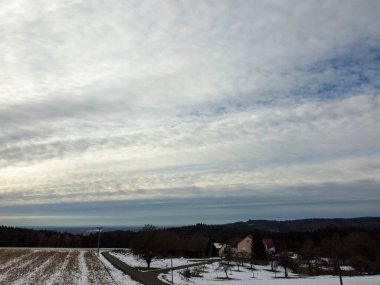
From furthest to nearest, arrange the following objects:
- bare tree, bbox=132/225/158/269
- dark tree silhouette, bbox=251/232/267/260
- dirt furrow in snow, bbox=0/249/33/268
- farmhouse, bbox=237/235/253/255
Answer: farmhouse, bbox=237/235/253/255 < dark tree silhouette, bbox=251/232/267/260 < bare tree, bbox=132/225/158/269 < dirt furrow in snow, bbox=0/249/33/268

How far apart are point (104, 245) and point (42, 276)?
366 feet

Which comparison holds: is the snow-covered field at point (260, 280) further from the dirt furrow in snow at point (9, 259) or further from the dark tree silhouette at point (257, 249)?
the dark tree silhouette at point (257, 249)

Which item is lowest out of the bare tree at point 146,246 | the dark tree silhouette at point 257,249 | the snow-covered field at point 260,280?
the snow-covered field at point 260,280

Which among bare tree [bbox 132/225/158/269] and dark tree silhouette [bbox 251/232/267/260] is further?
dark tree silhouette [bbox 251/232/267/260]

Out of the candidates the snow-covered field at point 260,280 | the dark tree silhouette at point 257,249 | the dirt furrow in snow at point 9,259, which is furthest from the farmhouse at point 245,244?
the dirt furrow in snow at point 9,259

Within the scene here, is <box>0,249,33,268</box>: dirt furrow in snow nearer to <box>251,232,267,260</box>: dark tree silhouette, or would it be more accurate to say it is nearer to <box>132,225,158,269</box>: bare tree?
<box>132,225,158,269</box>: bare tree

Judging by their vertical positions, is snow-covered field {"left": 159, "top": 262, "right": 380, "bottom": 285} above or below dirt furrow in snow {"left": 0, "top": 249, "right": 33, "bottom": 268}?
below

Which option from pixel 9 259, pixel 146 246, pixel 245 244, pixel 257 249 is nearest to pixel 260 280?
pixel 146 246

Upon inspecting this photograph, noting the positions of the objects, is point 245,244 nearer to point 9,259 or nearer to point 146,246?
point 146,246

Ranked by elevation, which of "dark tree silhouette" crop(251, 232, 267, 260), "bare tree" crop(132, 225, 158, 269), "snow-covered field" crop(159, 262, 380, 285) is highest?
"bare tree" crop(132, 225, 158, 269)

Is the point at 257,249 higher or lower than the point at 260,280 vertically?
higher

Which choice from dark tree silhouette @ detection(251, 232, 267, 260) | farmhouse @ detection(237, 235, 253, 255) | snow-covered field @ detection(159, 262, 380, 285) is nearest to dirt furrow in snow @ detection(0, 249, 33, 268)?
snow-covered field @ detection(159, 262, 380, 285)

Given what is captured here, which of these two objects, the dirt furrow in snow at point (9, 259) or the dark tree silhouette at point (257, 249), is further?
the dark tree silhouette at point (257, 249)

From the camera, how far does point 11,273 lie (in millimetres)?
49281
